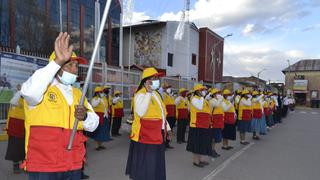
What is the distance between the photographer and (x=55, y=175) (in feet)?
9.65

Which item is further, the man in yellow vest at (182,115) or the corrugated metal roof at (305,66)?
the corrugated metal roof at (305,66)

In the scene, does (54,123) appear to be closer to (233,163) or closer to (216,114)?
(233,163)

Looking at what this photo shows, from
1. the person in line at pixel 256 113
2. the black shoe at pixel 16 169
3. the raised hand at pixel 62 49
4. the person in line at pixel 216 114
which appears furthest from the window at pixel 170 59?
the raised hand at pixel 62 49

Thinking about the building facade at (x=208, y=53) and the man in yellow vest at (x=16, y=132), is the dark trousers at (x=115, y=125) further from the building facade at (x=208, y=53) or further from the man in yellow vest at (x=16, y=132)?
the building facade at (x=208, y=53)

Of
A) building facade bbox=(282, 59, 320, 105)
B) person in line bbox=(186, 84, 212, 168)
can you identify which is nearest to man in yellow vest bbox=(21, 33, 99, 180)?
person in line bbox=(186, 84, 212, 168)

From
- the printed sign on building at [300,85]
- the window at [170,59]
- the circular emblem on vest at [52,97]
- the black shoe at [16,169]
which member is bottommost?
the black shoe at [16,169]

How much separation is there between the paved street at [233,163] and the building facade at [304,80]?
170 feet

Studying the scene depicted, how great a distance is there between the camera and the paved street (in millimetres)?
6844

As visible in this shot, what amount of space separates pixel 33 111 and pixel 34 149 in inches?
12.6

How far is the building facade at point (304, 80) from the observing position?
Result: 204ft

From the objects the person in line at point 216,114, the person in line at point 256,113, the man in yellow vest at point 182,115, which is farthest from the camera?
the person in line at point 256,113

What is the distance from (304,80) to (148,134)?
64.1 metres

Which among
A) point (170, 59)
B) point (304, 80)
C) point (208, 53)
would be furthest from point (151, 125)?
point (304, 80)

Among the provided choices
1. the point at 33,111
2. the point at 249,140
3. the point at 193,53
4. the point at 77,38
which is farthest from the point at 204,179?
the point at 193,53
